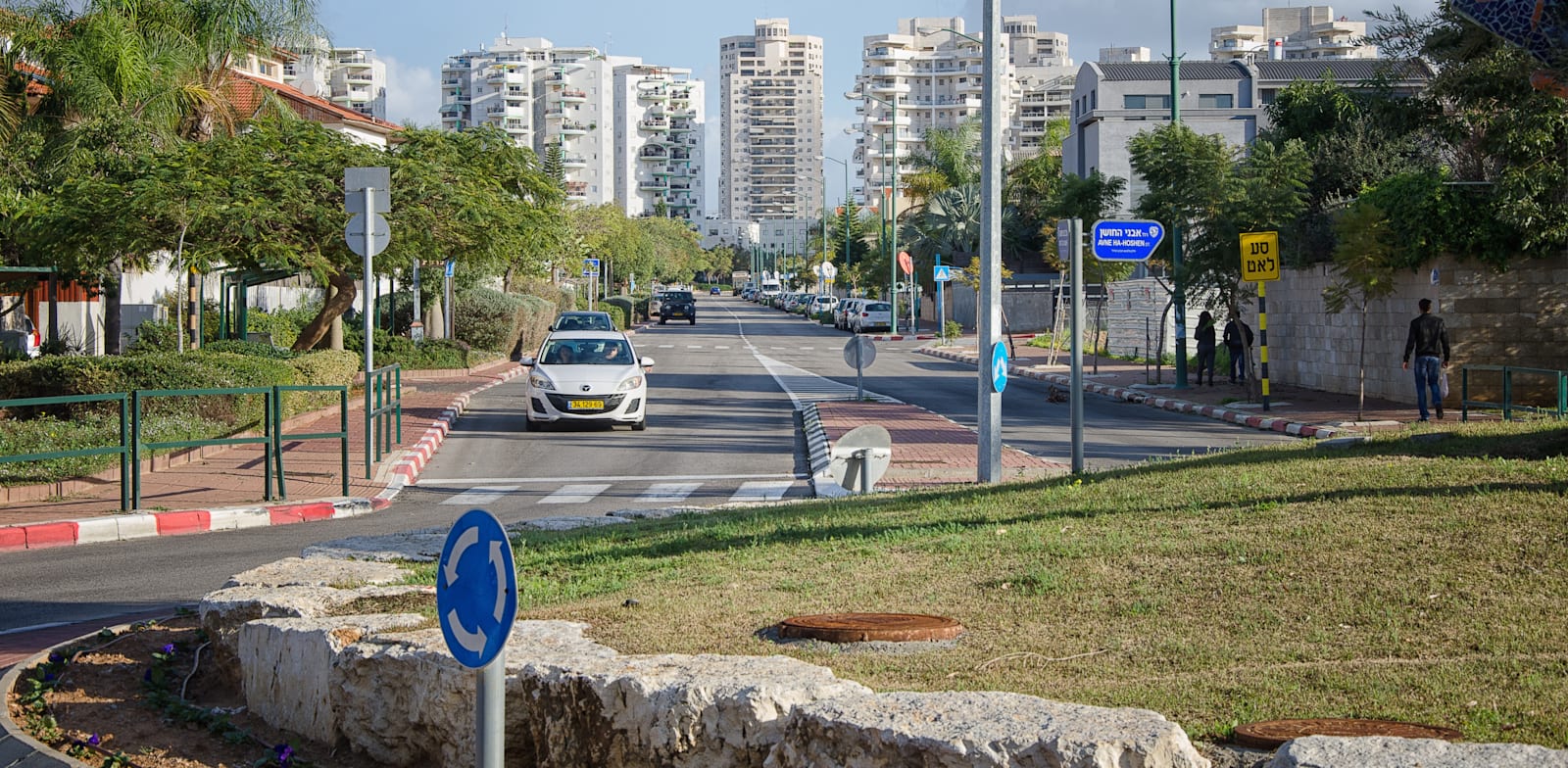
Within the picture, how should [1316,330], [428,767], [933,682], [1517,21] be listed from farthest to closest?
[1316,330] → [1517,21] → [428,767] → [933,682]

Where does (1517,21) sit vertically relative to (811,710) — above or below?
above

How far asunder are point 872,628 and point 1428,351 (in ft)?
55.5

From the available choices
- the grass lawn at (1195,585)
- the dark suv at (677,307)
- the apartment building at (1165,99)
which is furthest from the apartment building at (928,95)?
the grass lawn at (1195,585)

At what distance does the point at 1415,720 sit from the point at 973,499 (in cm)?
554

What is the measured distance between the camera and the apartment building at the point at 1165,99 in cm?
6450

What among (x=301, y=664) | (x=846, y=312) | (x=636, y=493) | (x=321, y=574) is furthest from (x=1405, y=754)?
(x=846, y=312)

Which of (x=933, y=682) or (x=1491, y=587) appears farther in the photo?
(x=1491, y=587)

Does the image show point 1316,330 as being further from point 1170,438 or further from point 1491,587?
point 1491,587

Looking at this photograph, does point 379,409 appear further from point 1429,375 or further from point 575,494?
point 1429,375

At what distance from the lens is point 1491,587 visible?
595 cm

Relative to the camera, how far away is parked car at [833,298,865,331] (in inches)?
2633

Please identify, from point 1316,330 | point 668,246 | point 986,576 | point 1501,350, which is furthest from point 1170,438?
point 668,246

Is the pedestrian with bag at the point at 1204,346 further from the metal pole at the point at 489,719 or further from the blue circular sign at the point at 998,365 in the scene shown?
the metal pole at the point at 489,719

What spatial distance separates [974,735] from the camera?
13.4 ft
